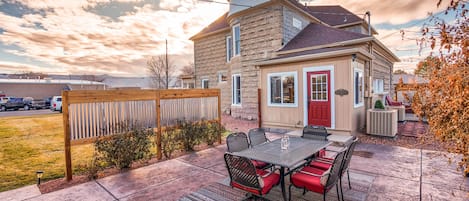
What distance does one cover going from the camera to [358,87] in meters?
7.63

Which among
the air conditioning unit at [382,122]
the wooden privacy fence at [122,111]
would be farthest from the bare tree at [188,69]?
the air conditioning unit at [382,122]

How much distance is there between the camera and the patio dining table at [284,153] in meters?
2.83

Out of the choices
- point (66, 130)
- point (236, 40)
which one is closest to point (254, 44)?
point (236, 40)

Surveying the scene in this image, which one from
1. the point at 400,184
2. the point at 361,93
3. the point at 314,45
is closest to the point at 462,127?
the point at 400,184

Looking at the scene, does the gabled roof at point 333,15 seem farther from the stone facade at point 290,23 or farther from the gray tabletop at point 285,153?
the gray tabletop at point 285,153

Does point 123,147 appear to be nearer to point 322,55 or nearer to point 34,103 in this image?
point 322,55

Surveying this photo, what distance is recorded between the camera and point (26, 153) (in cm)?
636

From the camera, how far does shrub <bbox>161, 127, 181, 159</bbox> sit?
216 inches

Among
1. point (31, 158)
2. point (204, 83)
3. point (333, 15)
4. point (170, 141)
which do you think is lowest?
point (31, 158)

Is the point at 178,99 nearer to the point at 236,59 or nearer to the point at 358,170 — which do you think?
the point at 358,170

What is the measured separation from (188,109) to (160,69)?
20.7 meters

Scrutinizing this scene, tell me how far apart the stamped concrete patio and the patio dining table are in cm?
64

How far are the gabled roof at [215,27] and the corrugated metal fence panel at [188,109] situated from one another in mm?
9615

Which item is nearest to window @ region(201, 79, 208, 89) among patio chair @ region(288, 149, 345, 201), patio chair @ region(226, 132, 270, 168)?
patio chair @ region(226, 132, 270, 168)
